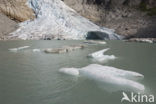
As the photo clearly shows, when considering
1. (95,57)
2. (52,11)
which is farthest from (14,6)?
(95,57)

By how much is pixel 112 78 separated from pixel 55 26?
32.5m

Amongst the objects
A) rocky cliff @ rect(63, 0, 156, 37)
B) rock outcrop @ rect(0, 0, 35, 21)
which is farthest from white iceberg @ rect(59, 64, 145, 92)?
rocky cliff @ rect(63, 0, 156, 37)

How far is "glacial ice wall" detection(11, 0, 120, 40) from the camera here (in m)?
35.2

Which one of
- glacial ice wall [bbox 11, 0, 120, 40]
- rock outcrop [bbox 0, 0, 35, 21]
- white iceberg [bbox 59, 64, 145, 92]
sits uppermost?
rock outcrop [bbox 0, 0, 35, 21]

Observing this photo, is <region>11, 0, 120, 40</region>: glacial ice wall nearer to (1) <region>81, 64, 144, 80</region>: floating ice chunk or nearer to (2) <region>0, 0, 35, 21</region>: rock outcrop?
(2) <region>0, 0, 35, 21</region>: rock outcrop

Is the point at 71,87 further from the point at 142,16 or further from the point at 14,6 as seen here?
the point at 142,16

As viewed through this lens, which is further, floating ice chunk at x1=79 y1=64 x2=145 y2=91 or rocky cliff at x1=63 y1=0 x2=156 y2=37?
rocky cliff at x1=63 y1=0 x2=156 y2=37

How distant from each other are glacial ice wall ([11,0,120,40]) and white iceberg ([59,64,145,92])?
91.1ft

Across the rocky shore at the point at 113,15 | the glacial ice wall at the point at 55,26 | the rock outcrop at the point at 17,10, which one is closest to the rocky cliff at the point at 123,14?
the rocky shore at the point at 113,15

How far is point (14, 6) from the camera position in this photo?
40.2m

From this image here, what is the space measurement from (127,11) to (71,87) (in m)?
48.9

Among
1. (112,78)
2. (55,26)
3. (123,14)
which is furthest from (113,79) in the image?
(123,14)

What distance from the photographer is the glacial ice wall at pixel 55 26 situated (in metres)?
35.2

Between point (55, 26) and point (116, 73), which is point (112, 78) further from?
point (55, 26)
